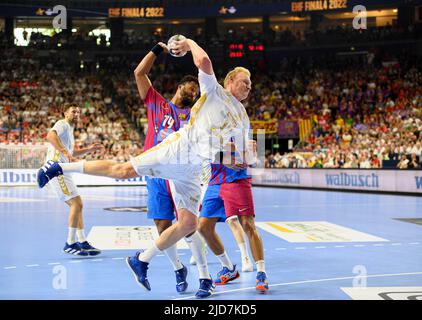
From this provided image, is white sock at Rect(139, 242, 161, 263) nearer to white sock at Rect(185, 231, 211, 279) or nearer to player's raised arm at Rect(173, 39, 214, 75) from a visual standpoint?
white sock at Rect(185, 231, 211, 279)

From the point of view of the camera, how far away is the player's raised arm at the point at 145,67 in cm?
755

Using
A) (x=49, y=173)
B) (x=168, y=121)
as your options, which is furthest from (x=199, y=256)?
(x=49, y=173)

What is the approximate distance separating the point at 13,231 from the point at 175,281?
6245 mm

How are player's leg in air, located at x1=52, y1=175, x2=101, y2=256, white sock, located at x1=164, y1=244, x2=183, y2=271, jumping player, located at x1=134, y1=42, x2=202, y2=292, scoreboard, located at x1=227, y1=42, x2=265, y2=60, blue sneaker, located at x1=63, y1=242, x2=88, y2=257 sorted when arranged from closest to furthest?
1. white sock, located at x1=164, y1=244, x2=183, y2=271
2. jumping player, located at x1=134, y1=42, x2=202, y2=292
3. blue sneaker, located at x1=63, y1=242, x2=88, y2=257
4. player's leg in air, located at x1=52, y1=175, x2=101, y2=256
5. scoreboard, located at x1=227, y1=42, x2=265, y2=60

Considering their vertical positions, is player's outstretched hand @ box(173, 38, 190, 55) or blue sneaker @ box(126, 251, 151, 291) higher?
player's outstretched hand @ box(173, 38, 190, 55)

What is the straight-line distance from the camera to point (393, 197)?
2281cm

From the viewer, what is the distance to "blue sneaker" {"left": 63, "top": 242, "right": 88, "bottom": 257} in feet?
32.9

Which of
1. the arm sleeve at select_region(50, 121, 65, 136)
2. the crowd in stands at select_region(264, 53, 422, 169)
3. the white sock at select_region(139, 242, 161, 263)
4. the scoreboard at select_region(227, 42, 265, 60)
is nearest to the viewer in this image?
the white sock at select_region(139, 242, 161, 263)

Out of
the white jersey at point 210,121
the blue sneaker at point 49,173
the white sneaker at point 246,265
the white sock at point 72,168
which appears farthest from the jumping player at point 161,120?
the white sneaker at point 246,265

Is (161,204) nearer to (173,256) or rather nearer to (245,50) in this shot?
(173,256)

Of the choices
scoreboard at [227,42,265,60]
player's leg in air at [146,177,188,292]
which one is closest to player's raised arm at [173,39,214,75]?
→ player's leg in air at [146,177,188,292]
